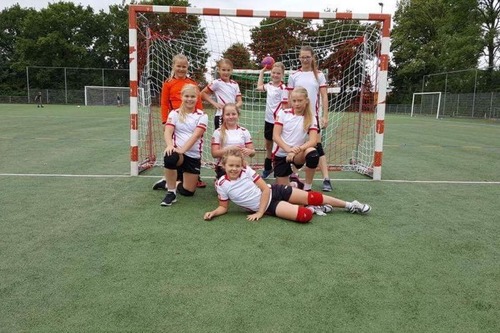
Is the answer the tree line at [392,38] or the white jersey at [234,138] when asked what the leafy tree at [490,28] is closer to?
the tree line at [392,38]

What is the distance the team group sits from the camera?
3895mm

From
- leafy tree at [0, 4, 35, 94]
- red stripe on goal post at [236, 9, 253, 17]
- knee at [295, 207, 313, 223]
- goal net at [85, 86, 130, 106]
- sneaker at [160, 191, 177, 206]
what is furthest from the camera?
leafy tree at [0, 4, 35, 94]

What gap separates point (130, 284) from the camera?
2.53 meters

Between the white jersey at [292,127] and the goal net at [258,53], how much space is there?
1593 millimetres

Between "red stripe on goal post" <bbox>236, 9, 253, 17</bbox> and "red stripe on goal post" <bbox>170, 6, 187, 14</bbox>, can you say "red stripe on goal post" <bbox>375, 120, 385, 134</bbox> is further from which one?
"red stripe on goal post" <bbox>170, 6, 187, 14</bbox>

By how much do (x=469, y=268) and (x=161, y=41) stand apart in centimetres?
614

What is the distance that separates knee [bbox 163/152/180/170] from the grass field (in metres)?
0.41

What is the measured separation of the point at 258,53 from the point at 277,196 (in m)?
5.55

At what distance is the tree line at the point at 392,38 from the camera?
34.0 metres

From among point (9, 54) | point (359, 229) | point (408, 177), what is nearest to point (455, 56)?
point (408, 177)

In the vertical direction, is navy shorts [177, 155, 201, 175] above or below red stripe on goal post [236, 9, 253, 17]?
below

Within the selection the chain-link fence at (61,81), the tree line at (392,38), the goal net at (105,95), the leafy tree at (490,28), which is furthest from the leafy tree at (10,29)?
the leafy tree at (490,28)

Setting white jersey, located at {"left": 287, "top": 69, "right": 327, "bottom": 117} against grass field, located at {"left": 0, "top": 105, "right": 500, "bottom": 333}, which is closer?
grass field, located at {"left": 0, "top": 105, "right": 500, "bottom": 333}

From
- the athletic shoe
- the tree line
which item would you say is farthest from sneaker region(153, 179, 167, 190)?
the tree line
